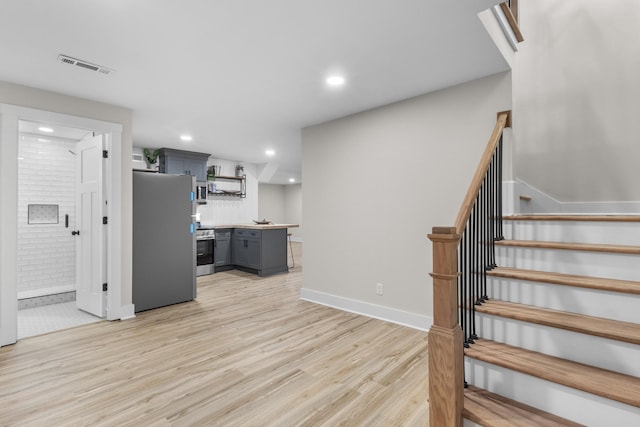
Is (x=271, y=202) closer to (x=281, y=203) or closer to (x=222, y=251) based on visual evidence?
(x=281, y=203)

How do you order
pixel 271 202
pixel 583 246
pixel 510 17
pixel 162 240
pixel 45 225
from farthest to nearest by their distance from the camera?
pixel 271 202 → pixel 45 225 → pixel 162 240 → pixel 510 17 → pixel 583 246

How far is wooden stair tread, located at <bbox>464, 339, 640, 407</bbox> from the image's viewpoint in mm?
1351

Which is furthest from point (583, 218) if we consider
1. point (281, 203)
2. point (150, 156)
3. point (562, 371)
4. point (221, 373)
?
point (281, 203)

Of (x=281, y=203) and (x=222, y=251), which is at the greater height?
(x=281, y=203)

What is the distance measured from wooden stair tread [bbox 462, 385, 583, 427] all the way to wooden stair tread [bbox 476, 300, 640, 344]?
437 millimetres

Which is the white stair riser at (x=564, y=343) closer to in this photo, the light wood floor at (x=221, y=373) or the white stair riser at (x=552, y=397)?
A: the white stair riser at (x=552, y=397)

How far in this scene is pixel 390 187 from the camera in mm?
3506

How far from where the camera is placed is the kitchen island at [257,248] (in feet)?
19.1

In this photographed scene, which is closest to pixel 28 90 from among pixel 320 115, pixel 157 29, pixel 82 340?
pixel 157 29

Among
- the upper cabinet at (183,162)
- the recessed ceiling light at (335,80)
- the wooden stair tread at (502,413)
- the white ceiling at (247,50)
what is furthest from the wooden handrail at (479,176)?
the upper cabinet at (183,162)

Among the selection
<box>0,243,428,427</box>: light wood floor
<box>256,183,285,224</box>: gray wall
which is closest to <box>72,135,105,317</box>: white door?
<box>0,243,428,427</box>: light wood floor

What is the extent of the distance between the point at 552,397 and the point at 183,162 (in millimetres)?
6533

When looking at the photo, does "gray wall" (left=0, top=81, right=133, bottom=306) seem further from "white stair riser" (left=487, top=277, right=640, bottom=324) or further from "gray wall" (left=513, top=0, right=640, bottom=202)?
"gray wall" (left=513, top=0, right=640, bottom=202)

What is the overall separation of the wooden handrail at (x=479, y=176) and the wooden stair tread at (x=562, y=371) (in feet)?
2.35
